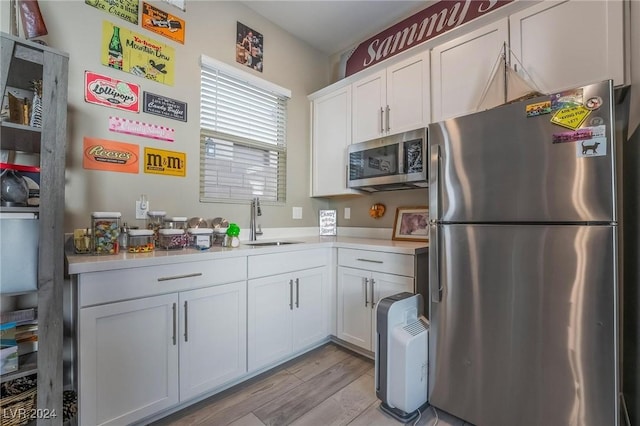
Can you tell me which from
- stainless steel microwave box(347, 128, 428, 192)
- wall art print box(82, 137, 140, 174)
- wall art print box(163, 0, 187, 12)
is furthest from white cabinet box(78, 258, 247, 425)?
wall art print box(163, 0, 187, 12)

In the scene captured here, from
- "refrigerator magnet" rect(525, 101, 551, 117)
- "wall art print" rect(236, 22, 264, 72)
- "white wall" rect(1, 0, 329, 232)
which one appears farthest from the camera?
"wall art print" rect(236, 22, 264, 72)

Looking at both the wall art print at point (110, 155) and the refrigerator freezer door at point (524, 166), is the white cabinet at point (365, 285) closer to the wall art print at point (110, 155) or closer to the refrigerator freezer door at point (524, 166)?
the refrigerator freezer door at point (524, 166)

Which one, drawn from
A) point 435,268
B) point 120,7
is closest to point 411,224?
point 435,268

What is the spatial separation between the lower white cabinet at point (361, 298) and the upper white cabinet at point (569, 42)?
4.75 feet

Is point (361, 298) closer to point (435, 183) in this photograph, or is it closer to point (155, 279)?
point (435, 183)

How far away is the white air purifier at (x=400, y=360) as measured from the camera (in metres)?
1.46

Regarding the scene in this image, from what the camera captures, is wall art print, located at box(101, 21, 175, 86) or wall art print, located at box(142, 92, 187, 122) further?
wall art print, located at box(142, 92, 187, 122)

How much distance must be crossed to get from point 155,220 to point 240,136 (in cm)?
101

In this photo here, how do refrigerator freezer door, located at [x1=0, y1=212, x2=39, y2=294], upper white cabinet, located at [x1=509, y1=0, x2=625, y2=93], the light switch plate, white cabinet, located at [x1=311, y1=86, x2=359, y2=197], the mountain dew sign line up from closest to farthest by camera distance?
refrigerator freezer door, located at [x1=0, y1=212, x2=39, y2=294], upper white cabinet, located at [x1=509, y1=0, x2=625, y2=93], the mountain dew sign, white cabinet, located at [x1=311, y1=86, x2=359, y2=197], the light switch plate

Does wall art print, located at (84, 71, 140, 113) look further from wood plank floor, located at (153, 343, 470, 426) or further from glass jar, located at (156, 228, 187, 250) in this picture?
wood plank floor, located at (153, 343, 470, 426)

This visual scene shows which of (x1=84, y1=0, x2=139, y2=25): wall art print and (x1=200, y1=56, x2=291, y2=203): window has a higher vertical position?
(x1=84, y1=0, x2=139, y2=25): wall art print

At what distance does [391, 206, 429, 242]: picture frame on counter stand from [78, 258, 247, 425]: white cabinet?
1400 mm

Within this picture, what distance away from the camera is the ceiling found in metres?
2.40

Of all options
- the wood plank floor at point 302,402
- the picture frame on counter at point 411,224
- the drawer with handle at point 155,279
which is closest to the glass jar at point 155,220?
the drawer with handle at point 155,279
